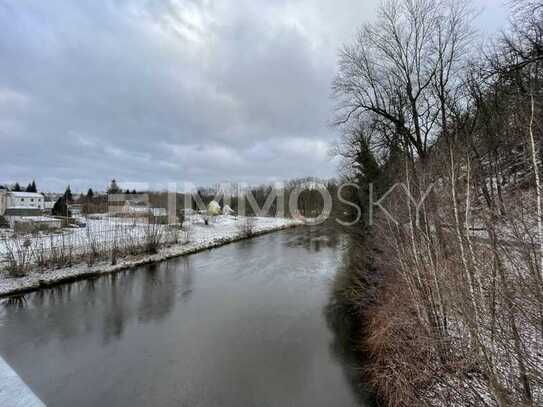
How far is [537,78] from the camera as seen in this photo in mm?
2855

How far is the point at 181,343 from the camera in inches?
247

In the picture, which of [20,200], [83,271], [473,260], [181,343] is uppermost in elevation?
[20,200]

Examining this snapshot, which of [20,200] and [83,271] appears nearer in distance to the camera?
[83,271]

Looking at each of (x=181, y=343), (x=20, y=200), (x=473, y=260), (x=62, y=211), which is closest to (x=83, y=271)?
(x=181, y=343)

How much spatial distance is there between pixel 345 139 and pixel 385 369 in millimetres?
10792

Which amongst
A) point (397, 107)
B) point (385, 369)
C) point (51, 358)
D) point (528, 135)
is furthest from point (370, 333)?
point (397, 107)

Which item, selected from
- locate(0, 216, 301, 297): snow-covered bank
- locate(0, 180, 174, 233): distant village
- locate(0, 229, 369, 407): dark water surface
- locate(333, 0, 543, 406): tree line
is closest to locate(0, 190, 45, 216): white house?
locate(0, 180, 174, 233): distant village

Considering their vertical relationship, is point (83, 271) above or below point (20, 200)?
below

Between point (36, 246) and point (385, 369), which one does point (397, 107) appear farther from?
point (36, 246)

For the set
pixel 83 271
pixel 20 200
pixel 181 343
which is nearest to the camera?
pixel 181 343

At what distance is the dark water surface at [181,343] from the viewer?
→ 4.63 metres

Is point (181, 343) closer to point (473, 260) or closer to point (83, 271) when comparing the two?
point (473, 260)

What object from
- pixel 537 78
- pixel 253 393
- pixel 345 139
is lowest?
pixel 253 393

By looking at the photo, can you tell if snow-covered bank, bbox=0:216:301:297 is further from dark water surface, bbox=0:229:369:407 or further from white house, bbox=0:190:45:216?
white house, bbox=0:190:45:216
